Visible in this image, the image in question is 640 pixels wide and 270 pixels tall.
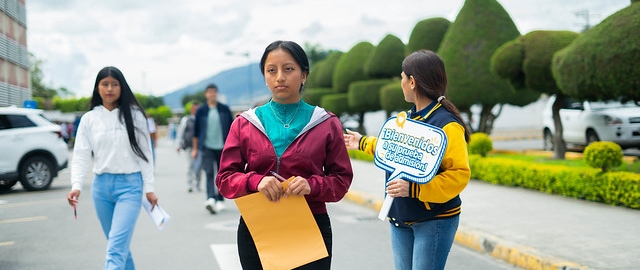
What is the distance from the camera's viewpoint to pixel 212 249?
6.76 m

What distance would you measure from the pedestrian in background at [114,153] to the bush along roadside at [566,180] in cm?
627

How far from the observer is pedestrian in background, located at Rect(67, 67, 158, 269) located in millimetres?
4383

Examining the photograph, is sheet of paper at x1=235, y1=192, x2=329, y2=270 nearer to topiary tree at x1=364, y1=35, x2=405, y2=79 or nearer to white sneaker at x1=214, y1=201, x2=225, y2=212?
white sneaker at x1=214, y1=201, x2=225, y2=212

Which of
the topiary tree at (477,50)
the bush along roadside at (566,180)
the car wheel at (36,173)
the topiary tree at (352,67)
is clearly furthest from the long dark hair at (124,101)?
the topiary tree at (352,67)

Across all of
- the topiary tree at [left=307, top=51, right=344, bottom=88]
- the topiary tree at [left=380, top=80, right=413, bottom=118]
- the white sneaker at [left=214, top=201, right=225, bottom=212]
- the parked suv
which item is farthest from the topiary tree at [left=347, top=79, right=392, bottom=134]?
the white sneaker at [left=214, top=201, right=225, bottom=212]

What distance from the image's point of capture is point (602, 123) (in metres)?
14.5

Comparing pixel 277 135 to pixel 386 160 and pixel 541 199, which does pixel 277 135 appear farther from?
pixel 541 199

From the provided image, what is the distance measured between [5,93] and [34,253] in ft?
55.0

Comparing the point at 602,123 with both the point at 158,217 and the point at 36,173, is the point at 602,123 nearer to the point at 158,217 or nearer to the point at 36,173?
the point at 36,173

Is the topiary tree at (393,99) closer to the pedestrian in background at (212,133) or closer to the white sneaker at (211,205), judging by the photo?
the pedestrian in background at (212,133)

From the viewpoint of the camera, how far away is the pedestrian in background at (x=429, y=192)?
2957mm

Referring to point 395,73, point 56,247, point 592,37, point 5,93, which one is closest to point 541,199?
point 592,37

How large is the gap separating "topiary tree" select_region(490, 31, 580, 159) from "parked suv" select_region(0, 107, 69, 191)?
948 cm

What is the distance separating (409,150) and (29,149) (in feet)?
38.6
